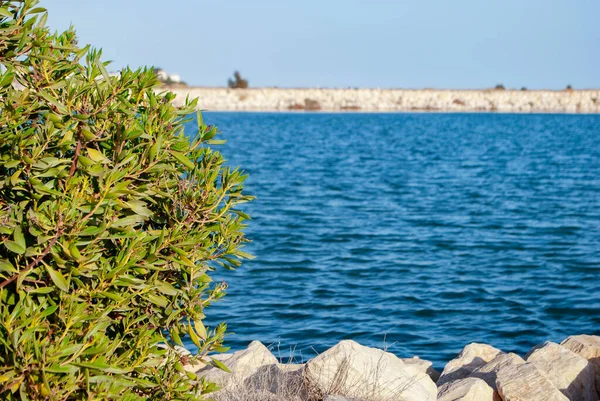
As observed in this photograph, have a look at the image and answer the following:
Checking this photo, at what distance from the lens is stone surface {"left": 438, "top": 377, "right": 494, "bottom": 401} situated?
6145mm

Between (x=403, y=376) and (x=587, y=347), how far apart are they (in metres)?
3.00

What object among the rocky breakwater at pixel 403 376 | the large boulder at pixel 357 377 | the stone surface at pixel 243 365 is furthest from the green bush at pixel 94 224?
the stone surface at pixel 243 365

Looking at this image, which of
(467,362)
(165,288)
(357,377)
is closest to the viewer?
(165,288)

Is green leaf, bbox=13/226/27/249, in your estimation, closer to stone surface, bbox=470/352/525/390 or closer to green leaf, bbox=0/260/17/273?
green leaf, bbox=0/260/17/273

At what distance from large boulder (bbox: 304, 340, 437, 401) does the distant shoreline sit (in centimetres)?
10480

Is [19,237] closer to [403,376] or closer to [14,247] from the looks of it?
[14,247]

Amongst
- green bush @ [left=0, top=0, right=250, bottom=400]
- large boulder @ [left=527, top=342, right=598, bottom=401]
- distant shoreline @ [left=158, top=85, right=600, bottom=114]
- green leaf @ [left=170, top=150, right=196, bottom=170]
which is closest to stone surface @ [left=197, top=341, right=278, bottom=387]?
green bush @ [left=0, top=0, right=250, bottom=400]

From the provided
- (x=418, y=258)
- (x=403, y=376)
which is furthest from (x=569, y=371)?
(x=418, y=258)

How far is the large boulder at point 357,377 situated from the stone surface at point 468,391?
525 mm

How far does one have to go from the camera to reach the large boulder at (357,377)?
17.3 ft

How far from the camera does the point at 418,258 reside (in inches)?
618

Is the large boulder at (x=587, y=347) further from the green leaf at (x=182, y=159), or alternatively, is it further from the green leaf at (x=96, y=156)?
the green leaf at (x=96, y=156)

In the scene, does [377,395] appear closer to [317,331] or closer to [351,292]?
[317,331]

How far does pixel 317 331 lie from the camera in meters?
10.9
